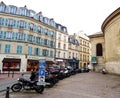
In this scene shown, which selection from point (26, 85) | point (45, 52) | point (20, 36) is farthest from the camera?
point (45, 52)

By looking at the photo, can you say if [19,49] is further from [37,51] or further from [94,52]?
[94,52]

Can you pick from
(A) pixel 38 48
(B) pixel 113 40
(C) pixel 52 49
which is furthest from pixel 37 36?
(B) pixel 113 40

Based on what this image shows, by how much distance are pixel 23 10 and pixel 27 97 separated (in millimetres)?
27965

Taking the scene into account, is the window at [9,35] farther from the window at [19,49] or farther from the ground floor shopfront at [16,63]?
the ground floor shopfront at [16,63]

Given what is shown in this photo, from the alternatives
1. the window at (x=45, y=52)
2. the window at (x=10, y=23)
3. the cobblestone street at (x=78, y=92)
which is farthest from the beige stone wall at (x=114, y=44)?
the window at (x=10, y=23)

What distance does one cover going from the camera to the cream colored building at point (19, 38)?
3100 cm

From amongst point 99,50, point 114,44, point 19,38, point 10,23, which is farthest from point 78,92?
point 10,23

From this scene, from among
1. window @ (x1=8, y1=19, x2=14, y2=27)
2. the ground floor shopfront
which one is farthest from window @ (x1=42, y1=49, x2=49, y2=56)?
window @ (x1=8, y1=19, x2=14, y2=27)

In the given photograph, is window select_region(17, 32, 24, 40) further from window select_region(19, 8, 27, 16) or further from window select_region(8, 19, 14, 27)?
window select_region(19, 8, 27, 16)

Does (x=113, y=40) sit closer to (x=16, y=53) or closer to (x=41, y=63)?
(x=41, y=63)

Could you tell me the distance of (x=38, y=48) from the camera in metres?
36.3

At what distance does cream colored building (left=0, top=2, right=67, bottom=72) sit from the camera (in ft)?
102

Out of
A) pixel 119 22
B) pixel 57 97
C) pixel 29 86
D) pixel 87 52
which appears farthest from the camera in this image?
pixel 87 52

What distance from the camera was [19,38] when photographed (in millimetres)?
32250
